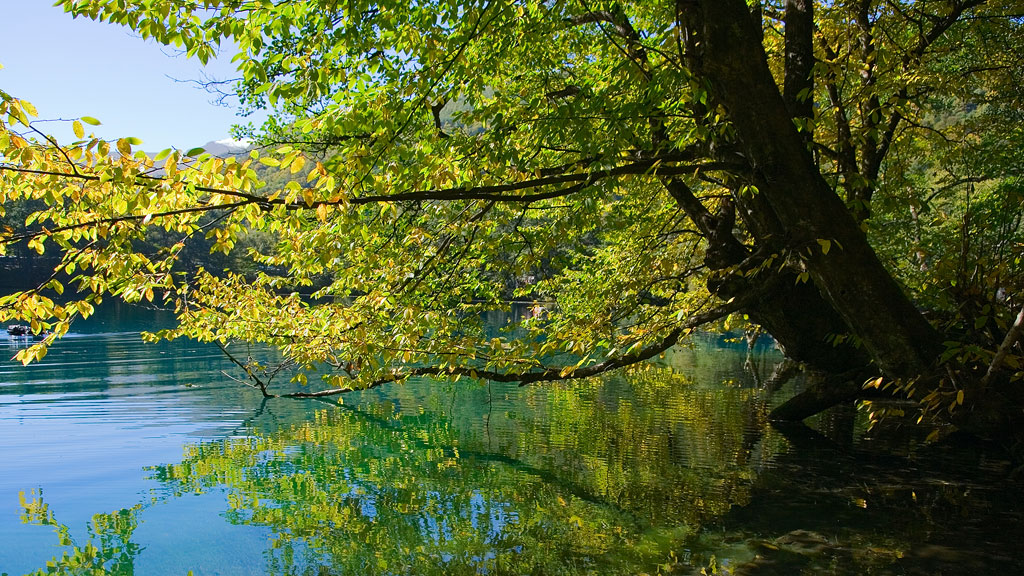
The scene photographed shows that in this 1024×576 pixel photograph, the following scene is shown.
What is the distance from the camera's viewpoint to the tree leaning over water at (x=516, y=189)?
14.9 ft

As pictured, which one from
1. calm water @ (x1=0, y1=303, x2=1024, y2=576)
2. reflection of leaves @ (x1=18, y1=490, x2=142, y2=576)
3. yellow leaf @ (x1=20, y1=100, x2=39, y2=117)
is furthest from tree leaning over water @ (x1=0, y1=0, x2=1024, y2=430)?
reflection of leaves @ (x1=18, y1=490, x2=142, y2=576)

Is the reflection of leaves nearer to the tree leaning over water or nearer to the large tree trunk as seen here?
the tree leaning over water

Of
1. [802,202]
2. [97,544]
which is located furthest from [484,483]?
[802,202]

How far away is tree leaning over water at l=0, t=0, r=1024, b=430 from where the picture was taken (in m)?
4.53

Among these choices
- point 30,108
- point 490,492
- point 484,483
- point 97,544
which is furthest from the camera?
point 484,483

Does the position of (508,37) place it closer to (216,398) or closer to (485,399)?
(485,399)

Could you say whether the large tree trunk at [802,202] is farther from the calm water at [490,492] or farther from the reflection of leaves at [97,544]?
the reflection of leaves at [97,544]

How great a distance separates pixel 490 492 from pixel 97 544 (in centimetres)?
447

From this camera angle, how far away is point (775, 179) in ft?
18.5

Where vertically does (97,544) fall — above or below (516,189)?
below

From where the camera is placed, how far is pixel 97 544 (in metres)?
7.34

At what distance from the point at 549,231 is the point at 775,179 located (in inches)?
154

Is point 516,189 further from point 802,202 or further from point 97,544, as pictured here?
point 97,544

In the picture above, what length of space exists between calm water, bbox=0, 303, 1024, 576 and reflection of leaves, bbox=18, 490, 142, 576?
1.3 inches
